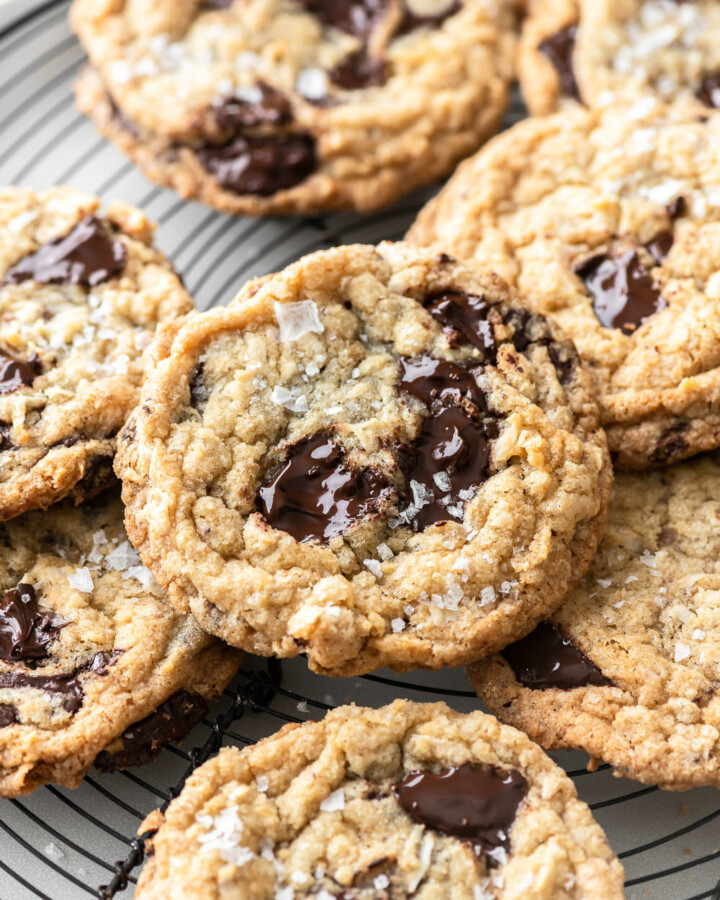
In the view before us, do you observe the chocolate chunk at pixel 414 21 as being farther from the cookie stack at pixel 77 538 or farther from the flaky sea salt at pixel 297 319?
the flaky sea salt at pixel 297 319

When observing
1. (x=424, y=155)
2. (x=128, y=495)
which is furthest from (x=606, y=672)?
(x=424, y=155)

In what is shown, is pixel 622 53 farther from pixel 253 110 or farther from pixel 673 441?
pixel 673 441

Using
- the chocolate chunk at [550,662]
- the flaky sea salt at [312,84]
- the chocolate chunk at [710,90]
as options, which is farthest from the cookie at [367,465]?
the chocolate chunk at [710,90]

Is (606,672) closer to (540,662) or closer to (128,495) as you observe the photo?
(540,662)

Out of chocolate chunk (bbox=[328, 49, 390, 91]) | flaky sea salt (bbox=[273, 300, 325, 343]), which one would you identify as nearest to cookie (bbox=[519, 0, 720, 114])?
chocolate chunk (bbox=[328, 49, 390, 91])

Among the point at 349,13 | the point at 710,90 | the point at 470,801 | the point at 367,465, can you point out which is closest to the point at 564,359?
the point at 367,465

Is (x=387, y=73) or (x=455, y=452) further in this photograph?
(x=387, y=73)

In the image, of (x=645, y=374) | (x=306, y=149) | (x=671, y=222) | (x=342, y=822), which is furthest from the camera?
(x=306, y=149)
